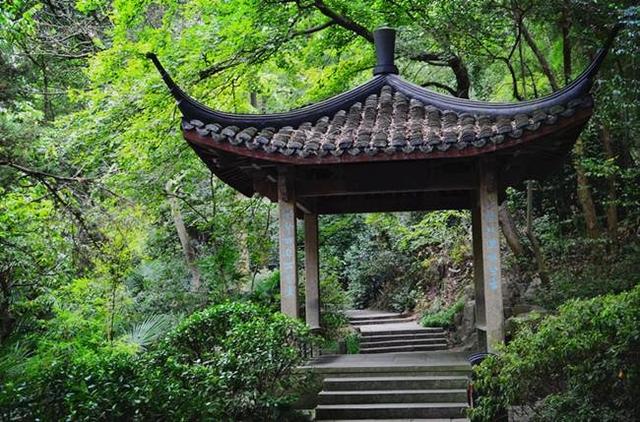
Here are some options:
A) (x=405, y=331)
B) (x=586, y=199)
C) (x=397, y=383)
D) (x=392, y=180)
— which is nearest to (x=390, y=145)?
(x=392, y=180)

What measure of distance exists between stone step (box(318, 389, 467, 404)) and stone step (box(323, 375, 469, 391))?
3.6 inches

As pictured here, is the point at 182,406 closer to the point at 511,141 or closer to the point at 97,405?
the point at 97,405

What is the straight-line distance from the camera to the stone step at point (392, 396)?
691 cm

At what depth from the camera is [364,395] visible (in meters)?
7.12

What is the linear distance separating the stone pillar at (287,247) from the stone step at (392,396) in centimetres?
96

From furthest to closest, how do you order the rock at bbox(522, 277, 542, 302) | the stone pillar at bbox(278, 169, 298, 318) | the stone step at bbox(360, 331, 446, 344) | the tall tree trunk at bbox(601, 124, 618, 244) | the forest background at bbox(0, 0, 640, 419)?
1. the stone step at bbox(360, 331, 446, 344)
2. the rock at bbox(522, 277, 542, 302)
3. the tall tree trunk at bbox(601, 124, 618, 244)
4. the forest background at bbox(0, 0, 640, 419)
5. the stone pillar at bbox(278, 169, 298, 318)

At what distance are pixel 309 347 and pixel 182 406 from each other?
164 inches

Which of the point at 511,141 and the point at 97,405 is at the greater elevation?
the point at 511,141

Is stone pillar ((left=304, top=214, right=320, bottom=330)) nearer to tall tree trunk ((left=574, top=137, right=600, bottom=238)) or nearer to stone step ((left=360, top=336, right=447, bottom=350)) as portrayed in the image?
stone step ((left=360, top=336, right=447, bottom=350))

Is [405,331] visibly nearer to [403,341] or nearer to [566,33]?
[403,341]

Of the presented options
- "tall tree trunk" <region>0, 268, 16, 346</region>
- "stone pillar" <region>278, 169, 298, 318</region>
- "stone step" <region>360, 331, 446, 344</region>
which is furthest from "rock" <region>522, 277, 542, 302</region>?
"tall tree trunk" <region>0, 268, 16, 346</region>

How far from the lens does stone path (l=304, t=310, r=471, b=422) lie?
683cm

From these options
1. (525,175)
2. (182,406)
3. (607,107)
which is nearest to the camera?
(182,406)

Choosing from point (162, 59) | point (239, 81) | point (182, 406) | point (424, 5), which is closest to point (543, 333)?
point (182, 406)
